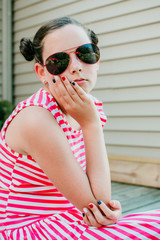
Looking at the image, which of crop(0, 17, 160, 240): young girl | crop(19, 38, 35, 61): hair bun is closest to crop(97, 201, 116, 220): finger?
crop(0, 17, 160, 240): young girl

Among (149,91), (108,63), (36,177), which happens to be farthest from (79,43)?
(108,63)

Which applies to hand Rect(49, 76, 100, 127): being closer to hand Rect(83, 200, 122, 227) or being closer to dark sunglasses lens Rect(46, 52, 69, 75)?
dark sunglasses lens Rect(46, 52, 69, 75)

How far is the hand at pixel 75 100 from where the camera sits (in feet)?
4.55

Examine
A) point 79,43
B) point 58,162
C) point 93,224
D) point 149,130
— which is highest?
point 149,130

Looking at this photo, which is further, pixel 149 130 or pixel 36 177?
pixel 149 130

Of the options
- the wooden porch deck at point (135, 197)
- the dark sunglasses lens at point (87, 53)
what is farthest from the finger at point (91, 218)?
the wooden porch deck at point (135, 197)

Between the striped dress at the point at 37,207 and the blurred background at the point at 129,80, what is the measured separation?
244 centimetres

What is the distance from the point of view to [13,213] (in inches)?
52.5

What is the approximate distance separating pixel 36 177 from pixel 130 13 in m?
2.99

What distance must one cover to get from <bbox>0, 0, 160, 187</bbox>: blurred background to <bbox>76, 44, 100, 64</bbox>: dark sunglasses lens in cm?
230

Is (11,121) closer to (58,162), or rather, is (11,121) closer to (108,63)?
(58,162)

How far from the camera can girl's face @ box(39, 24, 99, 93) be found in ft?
4.71

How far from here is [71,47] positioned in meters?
1.44

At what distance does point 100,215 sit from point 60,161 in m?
0.25
